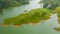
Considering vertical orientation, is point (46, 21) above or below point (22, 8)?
below

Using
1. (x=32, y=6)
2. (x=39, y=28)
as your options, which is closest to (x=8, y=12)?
(x=32, y=6)

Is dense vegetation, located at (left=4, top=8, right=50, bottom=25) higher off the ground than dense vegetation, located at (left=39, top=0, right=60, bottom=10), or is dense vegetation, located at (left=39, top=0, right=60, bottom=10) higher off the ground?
dense vegetation, located at (left=39, top=0, right=60, bottom=10)

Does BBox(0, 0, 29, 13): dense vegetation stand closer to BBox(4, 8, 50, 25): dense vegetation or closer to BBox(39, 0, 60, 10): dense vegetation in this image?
BBox(4, 8, 50, 25): dense vegetation

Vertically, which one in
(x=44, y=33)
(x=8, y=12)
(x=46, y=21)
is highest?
(x=8, y=12)

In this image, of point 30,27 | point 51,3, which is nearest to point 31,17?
point 30,27

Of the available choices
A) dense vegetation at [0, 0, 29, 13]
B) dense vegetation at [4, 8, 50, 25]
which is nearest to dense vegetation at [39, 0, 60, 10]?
dense vegetation at [4, 8, 50, 25]

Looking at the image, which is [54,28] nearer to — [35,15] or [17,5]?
[35,15]

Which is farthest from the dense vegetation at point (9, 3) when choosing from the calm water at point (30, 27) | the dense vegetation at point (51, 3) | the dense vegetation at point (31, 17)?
the dense vegetation at point (51, 3)

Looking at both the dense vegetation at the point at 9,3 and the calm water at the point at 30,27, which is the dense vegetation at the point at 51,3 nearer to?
the calm water at the point at 30,27
